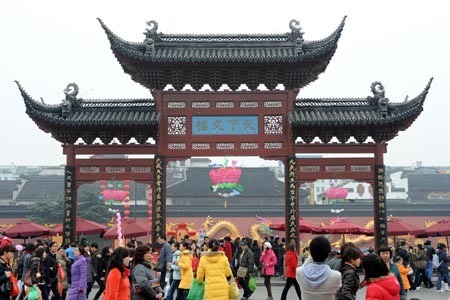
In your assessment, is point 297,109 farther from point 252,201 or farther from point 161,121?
point 252,201

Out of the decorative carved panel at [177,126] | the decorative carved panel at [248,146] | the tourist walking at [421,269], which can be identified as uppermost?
the decorative carved panel at [177,126]

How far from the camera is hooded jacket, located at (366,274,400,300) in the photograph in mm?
5238

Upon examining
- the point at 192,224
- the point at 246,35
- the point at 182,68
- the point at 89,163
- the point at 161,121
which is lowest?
the point at 192,224

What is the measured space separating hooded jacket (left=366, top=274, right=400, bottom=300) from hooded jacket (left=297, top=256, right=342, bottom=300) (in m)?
0.34

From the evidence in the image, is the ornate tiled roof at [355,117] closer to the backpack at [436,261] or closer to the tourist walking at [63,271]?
the backpack at [436,261]

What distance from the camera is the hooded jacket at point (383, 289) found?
5.24 metres

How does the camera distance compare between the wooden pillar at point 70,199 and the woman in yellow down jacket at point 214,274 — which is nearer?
the woman in yellow down jacket at point 214,274

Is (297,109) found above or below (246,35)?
below

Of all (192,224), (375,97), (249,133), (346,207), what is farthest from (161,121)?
(346,207)

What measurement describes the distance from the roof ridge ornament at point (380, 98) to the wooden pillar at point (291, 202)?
10.8ft

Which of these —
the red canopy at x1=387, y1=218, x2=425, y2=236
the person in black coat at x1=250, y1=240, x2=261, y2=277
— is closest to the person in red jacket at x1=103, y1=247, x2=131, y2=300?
the person in black coat at x1=250, y1=240, x2=261, y2=277

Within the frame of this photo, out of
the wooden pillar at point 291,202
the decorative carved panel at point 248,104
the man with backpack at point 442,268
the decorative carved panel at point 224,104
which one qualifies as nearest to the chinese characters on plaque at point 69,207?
the decorative carved panel at point 224,104

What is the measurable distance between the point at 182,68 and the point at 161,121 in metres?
1.87

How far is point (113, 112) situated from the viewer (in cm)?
1903
